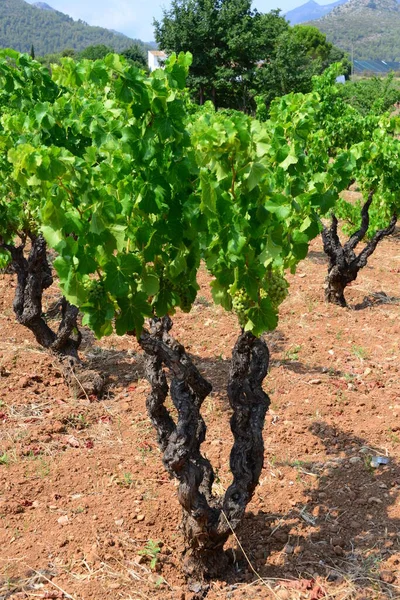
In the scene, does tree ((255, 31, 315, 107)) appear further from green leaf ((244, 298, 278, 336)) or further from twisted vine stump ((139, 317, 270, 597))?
green leaf ((244, 298, 278, 336))

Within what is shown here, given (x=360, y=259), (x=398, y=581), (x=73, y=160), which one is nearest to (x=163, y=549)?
(x=398, y=581)

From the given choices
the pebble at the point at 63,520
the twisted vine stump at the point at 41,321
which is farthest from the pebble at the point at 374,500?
the twisted vine stump at the point at 41,321

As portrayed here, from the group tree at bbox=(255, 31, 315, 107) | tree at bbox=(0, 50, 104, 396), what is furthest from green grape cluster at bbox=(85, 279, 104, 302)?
tree at bbox=(255, 31, 315, 107)

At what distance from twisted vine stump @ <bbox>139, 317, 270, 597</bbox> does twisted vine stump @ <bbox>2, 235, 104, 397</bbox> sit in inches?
91.5

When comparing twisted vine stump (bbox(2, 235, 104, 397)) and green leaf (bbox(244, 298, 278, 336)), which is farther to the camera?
twisted vine stump (bbox(2, 235, 104, 397))

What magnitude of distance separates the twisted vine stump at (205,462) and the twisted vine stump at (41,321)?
232cm

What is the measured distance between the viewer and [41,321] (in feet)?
19.1

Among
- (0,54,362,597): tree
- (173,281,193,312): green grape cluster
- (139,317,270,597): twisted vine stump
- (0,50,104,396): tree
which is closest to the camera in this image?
Result: (0,54,362,597): tree

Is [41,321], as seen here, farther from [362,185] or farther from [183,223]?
[362,185]

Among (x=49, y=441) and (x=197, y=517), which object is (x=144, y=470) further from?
(x=197, y=517)

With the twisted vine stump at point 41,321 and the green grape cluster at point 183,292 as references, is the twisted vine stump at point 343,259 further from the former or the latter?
the green grape cluster at point 183,292

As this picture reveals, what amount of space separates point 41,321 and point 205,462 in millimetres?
2979

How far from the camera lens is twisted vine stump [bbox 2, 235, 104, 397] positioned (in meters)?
5.44

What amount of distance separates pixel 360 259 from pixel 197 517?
4995mm
